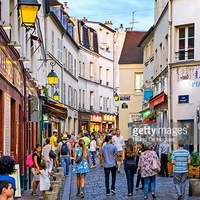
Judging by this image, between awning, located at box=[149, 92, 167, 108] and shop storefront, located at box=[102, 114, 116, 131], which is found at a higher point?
awning, located at box=[149, 92, 167, 108]

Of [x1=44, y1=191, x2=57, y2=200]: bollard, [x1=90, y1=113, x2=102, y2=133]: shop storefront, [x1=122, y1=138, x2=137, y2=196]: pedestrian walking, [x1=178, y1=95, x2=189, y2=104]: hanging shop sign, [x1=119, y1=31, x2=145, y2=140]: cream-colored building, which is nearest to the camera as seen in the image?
[x1=44, y1=191, x2=57, y2=200]: bollard

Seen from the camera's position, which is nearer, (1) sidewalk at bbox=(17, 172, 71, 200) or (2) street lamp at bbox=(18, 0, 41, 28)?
(2) street lamp at bbox=(18, 0, 41, 28)

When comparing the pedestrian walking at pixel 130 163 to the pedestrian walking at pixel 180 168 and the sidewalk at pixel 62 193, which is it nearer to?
the sidewalk at pixel 62 193

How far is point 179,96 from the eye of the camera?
100ft

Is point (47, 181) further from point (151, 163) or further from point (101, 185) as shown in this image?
point (101, 185)

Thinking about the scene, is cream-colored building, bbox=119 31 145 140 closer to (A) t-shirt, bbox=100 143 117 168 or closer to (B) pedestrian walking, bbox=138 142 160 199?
(A) t-shirt, bbox=100 143 117 168

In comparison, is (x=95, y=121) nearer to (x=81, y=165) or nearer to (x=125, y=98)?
(x=125, y=98)

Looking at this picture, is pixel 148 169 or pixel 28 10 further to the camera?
pixel 148 169

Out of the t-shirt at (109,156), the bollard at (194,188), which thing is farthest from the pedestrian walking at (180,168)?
the t-shirt at (109,156)

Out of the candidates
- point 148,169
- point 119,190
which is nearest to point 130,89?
point 119,190

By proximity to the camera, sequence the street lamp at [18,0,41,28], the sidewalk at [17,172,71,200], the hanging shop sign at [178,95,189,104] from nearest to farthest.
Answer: the street lamp at [18,0,41,28], the sidewalk at [17,172,71,200], the hanging shop sign at [178,95,189,104]

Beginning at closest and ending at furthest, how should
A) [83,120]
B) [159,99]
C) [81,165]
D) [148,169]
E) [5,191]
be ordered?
[5,191]
[148,169]
[81,165]
[159,99]
[83,120]

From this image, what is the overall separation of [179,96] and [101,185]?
9914 mm

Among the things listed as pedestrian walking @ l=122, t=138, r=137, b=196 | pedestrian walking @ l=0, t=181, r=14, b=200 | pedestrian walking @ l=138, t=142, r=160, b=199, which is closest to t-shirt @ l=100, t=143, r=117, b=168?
pedestrian walking @ l=122, t=138, r=137, b=196
